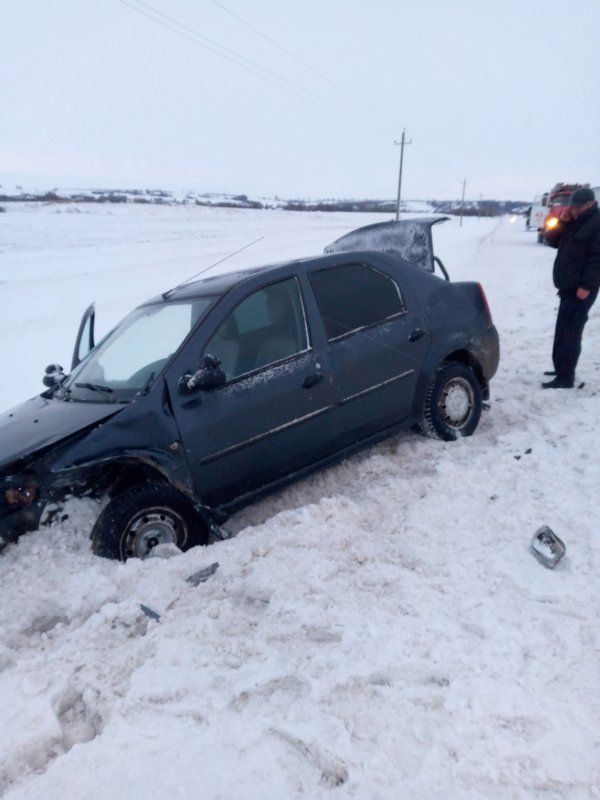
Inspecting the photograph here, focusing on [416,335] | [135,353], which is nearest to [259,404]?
[135,353]

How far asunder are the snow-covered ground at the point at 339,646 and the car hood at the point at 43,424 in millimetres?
473

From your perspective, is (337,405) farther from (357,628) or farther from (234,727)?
(234,727)

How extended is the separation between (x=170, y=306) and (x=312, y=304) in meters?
1.02

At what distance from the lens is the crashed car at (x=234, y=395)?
321cm

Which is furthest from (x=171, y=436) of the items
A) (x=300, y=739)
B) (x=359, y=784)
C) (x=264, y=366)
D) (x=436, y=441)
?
(x=436, y=441)

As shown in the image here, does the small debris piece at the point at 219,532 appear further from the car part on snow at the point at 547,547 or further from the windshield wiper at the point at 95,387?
the car part on snow at the point at 547,547

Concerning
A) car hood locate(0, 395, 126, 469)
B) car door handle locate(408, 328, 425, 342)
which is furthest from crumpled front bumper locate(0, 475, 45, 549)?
car door handle locate(408, 328, 425, 342)

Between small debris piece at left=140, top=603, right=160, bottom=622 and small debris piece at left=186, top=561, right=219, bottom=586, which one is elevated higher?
small debris piece at left=140, top=603, right=160, bottom=622

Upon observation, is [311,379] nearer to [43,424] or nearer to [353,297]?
[353,297]

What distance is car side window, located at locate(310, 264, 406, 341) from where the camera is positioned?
4.12 metres

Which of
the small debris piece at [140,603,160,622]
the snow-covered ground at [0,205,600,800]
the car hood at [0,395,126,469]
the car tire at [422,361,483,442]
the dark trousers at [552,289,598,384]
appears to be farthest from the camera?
the dark trousers at [552,289,598,384]

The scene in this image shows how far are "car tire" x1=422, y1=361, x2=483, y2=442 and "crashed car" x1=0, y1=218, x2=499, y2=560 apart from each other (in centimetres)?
1

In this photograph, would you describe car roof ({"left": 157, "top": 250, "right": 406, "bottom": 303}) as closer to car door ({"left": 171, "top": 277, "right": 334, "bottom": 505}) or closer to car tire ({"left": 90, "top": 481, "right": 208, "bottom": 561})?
car door ({"left": 171, "top": 277, "right": 334, "bottom": 505})

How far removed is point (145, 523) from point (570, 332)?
15.3 ft
